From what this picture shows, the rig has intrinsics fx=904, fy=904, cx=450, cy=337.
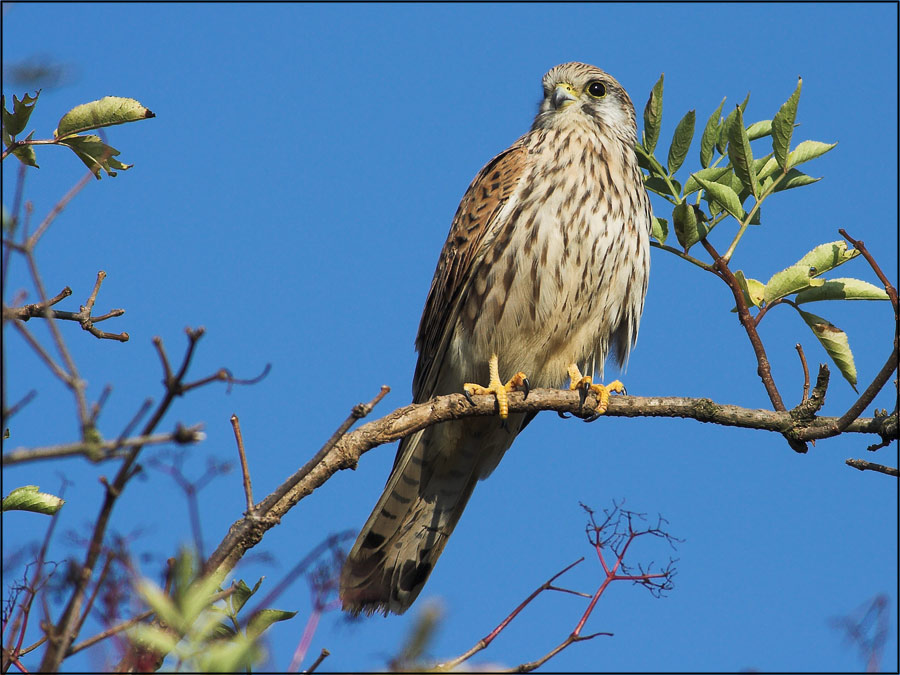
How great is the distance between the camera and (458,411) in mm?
3328

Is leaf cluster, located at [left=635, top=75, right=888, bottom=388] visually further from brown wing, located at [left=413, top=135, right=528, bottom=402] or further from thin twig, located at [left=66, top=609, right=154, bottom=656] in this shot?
thin twig, located at [left=66, top=609, right=154, bottom=656]

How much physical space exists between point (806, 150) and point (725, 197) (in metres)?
0.39

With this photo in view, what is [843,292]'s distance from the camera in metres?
3.13

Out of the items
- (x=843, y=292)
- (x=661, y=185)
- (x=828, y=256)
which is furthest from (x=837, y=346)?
(x=661, y=185)

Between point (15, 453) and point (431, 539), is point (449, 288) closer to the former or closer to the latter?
point (431, 539)

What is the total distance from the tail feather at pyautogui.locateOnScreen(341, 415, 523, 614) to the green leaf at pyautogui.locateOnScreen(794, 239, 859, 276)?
1.78m

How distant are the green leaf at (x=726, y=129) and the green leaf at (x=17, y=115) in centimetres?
217

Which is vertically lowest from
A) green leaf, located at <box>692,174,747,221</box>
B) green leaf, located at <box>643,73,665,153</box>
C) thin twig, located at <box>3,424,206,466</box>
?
thin twig, located at <box>3,424,206,466</box>

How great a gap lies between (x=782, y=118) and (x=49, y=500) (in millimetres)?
2527

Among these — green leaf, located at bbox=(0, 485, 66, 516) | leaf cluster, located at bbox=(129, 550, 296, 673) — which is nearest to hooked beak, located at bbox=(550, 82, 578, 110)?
green leaf, located at bbox=(0, 485, 66, 516)

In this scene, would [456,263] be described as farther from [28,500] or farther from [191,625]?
[191,625]

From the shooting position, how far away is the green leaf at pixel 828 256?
3109 millimetres

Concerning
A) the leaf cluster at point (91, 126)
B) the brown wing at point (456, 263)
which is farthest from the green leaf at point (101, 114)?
the brown wing at point (456, 263)

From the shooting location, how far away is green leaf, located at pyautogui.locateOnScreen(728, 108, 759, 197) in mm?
3072
